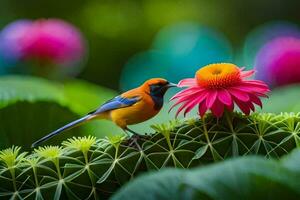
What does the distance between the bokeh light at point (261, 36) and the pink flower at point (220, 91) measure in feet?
5.83

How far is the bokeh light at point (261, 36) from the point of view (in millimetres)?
2480

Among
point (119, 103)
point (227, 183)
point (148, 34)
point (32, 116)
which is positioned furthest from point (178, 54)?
point (227, 183)

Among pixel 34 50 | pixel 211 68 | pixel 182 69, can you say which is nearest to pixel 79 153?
pixel 211 68

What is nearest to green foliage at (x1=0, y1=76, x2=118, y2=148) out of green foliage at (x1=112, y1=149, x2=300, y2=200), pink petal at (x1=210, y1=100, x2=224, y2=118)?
pink petal at (x1=210, y1=100, x2=224, y2=118)

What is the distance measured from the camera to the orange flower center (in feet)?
1.77

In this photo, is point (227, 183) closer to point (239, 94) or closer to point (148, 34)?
point (239, 94)

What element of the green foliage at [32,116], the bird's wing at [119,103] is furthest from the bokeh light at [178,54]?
the bird's wing at [119,103]

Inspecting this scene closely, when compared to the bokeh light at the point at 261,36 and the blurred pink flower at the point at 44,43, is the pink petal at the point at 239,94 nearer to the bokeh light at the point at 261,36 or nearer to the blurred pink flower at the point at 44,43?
the blurred pink flower at the point at 44,43

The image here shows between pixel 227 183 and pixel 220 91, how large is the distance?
18cm

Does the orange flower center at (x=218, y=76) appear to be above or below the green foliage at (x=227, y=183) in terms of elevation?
above

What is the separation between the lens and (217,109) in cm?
55

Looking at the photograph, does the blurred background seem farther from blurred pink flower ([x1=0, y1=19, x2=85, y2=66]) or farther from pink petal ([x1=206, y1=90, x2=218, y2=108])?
pink petal ([x1=206, y1=90, x2=218, y2=108])

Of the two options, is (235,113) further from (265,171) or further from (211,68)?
(265,171)

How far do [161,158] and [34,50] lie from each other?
2.84 ft
